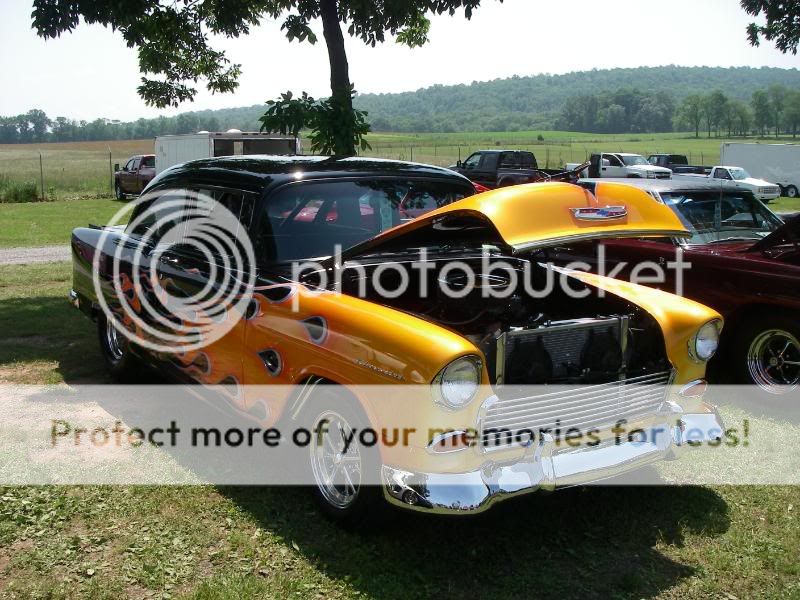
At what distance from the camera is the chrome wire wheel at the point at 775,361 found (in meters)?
5.71

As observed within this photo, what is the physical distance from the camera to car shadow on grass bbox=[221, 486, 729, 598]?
11.3ft

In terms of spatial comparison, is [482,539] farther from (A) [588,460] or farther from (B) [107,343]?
(B) [107,343]

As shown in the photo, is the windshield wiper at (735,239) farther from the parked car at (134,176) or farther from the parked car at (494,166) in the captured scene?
the parked car at (134,176)

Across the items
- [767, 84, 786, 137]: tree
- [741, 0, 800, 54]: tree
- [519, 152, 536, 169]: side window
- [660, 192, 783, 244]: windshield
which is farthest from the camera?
[767, 84, 786, 137]: tree

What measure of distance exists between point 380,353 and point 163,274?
7.50ft

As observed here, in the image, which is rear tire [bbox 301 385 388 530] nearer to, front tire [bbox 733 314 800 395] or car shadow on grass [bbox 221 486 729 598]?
car shadow on grass [bbox 221 486 729 598]

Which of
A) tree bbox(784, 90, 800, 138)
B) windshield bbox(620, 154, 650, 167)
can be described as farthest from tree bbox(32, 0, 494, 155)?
tree bbox(784, 90, 800, 138)

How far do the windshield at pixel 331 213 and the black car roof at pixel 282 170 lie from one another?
102 mm

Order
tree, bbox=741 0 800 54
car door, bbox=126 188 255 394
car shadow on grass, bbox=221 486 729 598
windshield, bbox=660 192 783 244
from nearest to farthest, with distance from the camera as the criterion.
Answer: car shadow on grass, bbox=221 486 729 598
car door, bbox=126 188 255 394
windshield, bbox=660 192 783 244
tree, bbox=741 0 800 54

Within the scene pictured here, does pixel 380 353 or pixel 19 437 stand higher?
pixel 380 353

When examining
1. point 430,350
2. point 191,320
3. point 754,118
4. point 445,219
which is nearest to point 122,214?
point 191,320

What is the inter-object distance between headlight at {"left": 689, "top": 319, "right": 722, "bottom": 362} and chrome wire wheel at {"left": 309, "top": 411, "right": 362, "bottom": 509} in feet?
6.13

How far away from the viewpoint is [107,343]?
257 inches

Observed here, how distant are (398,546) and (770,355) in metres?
3.54
